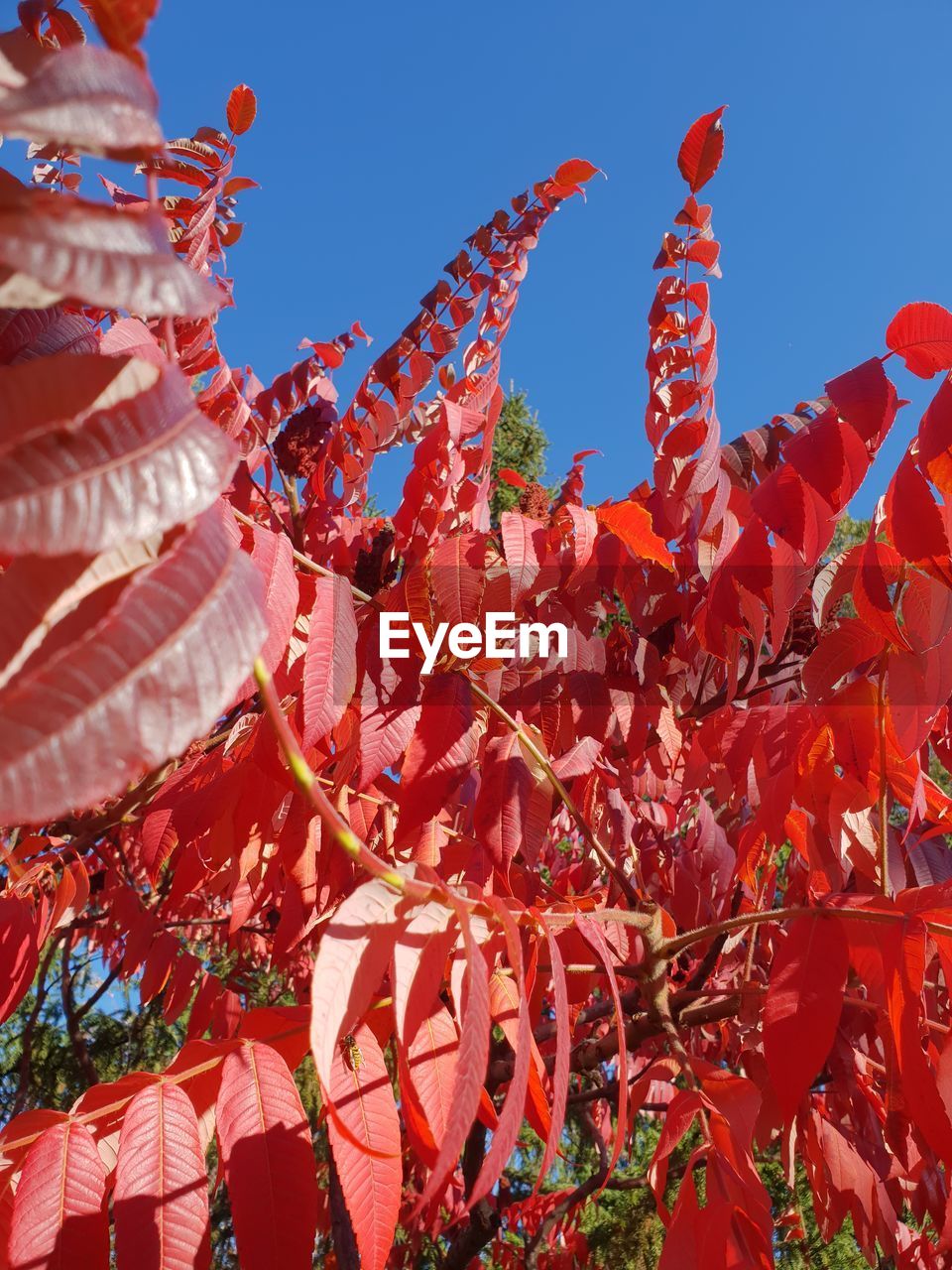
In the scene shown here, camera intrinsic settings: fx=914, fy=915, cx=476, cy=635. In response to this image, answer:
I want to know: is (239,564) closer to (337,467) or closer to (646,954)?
(646,954)

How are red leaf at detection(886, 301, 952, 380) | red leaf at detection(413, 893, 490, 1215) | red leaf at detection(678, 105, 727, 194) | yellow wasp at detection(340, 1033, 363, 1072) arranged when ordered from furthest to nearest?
red leaf at detection(678, 105, 727, 194), red leaf at detection(886, 301, 952, 380), yellow wasp at detection(340, 1033, 363, 1072), red leaf at detection(413, 893, 490, 1215)

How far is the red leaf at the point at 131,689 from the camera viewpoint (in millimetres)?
383

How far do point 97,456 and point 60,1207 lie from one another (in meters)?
0.79

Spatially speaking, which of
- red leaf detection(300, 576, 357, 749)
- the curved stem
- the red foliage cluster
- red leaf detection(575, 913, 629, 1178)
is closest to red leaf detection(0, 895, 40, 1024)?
the red foliage cluster

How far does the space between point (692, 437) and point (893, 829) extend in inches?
36.5

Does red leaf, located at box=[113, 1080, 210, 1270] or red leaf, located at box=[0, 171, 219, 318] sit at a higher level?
red leaf, located at box=[0, 171, 219, 318]

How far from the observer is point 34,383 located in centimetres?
44

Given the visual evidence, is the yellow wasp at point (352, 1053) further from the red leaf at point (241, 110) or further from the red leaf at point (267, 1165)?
the red leaf at point (241, 110)

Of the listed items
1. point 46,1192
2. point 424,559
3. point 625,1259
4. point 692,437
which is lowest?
point 625,1259

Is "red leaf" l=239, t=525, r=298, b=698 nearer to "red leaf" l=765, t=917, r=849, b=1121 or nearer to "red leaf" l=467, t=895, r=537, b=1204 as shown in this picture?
"red leaf" l=467, t=895, r=537, b=1204

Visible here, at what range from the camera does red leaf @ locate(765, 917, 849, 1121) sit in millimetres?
997

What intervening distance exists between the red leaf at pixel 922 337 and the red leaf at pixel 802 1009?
0.75 meters

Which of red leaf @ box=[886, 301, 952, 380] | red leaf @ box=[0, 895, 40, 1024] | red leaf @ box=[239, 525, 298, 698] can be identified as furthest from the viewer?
red leaf @ box=[0, 895, 40, 1024]

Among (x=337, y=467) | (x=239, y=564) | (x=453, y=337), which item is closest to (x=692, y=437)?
(x=453, y=337)
